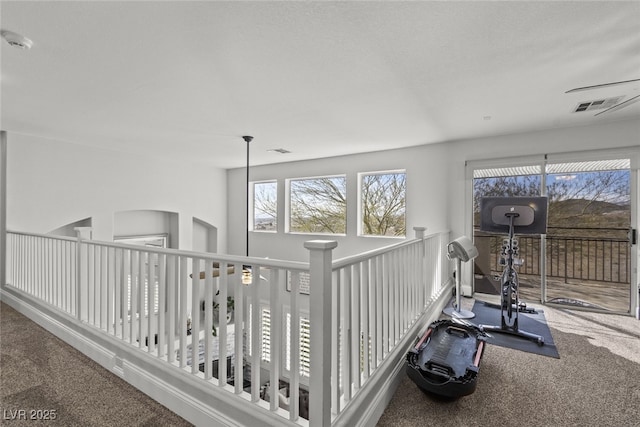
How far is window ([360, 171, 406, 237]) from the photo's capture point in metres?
5.39

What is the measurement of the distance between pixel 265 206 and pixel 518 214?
511 cm

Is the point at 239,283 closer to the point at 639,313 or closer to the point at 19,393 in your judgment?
the point at 19,393

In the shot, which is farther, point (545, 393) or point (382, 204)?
point (382, 204)

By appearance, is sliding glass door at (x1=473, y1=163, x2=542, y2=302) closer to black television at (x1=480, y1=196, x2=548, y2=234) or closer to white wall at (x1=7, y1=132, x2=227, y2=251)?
black television at (x1=480, y1=196, x2=548, y2=234)

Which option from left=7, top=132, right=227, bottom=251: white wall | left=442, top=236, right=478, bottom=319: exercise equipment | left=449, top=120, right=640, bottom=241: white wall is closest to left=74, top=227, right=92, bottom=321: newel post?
left=7, top=132, right=227, bottom=251: white wall

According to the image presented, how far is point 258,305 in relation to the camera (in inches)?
63.8

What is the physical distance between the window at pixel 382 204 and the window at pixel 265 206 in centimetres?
210

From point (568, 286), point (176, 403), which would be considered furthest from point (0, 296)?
point (568, 286)

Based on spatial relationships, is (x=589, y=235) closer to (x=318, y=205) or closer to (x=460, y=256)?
(x=460, y=256)

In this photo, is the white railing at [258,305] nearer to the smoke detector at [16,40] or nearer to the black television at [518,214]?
the black television at [518,214]

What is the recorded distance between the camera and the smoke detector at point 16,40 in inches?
73.4

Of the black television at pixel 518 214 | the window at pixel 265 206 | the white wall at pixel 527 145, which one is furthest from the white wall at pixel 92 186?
the black television at pixel 518 214

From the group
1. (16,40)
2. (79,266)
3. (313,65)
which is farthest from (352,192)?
(16,40)

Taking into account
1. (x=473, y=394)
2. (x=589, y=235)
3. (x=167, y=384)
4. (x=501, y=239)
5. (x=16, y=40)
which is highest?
(x=16, y=40)
